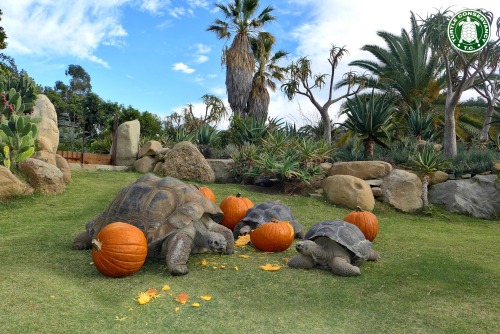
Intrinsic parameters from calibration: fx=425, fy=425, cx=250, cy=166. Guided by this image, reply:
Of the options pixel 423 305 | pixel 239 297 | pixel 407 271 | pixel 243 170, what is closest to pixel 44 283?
Result: pixel 239 297

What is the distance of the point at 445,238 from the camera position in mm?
8484

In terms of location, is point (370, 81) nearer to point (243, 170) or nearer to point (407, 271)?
point (243, 170)

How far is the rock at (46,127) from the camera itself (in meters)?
12.9

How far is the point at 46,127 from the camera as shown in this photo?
47.7 ft

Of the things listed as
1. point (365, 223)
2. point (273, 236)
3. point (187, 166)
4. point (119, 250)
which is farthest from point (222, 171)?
point (119, 250)

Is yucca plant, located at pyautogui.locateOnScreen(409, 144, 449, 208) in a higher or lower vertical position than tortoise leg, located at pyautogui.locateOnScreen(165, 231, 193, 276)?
higher

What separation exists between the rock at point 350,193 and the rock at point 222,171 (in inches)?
172

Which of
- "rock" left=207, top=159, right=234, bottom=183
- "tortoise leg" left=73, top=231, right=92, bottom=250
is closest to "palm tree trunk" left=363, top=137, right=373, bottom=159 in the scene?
"rock" left=207, top=159, right=234, bottom=183

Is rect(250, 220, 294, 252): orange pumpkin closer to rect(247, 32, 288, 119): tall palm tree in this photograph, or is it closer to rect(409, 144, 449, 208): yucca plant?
rect(409, 144, 449, 208): yucca plant

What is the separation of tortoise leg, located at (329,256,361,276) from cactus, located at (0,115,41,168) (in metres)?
8.76

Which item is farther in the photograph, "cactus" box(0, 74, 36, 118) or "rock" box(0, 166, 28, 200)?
"cactus" box(0, 74, 36, 118)

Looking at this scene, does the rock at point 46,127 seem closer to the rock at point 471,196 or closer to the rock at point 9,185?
the rock at point 9,185

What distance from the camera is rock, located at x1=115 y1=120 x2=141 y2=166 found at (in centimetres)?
1730

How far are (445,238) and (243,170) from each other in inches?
293
